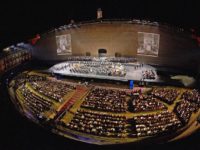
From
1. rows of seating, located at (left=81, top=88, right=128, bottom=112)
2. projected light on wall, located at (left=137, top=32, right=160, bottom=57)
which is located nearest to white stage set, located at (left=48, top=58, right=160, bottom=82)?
projected light on wall, located at (left=137, top=32, right=160, bottom=57)

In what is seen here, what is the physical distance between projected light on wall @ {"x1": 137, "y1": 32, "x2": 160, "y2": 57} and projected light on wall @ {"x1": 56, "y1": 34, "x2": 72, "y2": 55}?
26.2 ft

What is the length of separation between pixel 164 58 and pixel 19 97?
14.1 meters

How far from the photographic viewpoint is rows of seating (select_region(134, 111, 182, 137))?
1223 centimetres

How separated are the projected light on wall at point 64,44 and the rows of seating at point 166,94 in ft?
39.8

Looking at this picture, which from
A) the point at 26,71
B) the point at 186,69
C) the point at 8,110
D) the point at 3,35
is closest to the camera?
the point at 8,110

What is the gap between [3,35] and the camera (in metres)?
13.6

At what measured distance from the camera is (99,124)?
13195mm

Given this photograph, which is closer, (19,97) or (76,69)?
(19,97)

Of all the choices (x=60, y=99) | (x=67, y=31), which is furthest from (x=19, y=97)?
(x=67, y=31)

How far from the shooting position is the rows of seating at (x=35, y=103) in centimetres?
1530

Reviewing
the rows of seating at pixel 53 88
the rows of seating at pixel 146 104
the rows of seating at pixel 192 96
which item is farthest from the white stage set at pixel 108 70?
the rows of seating at pixel 146 104

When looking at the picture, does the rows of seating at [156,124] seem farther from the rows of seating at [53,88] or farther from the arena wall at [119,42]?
the arena wall at [119,42]

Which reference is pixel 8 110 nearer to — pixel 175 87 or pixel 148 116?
pixel 148 116

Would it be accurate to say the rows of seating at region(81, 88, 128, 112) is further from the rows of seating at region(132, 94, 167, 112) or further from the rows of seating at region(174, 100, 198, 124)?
the rows of seating at region(174, 100, 198, 124)
